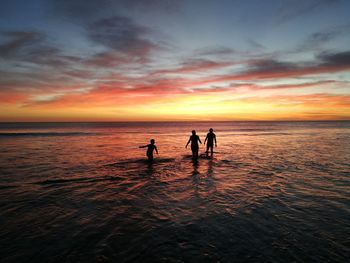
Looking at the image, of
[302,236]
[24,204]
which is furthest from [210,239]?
[24,204]


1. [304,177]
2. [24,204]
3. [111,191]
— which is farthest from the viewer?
[304,177]

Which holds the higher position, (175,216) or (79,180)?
(79,180)

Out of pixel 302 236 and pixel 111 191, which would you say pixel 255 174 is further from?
pixel 111 191

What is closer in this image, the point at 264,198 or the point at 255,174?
the point at 264,198

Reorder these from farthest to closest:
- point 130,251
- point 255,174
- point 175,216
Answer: point 255,174 → point 175,216 → point 130,251

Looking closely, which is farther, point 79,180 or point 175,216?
point 79,180

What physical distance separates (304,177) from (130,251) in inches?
403

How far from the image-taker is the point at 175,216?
7195mm

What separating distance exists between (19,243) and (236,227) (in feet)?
18.4

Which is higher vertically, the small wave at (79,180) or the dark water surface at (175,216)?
the small wave at (79,180)

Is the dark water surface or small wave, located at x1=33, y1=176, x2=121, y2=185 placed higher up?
small wave, located at x1=33, y1=176, x2=121, y2=185

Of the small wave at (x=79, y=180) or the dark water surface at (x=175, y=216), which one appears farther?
the small wave at (x=79, y=180)

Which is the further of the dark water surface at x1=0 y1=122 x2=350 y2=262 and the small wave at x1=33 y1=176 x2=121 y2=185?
the small wave at x1=33 y1=176 x2=121 y2=185

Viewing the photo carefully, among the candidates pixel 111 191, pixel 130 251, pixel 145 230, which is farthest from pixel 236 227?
pixel 111 191
